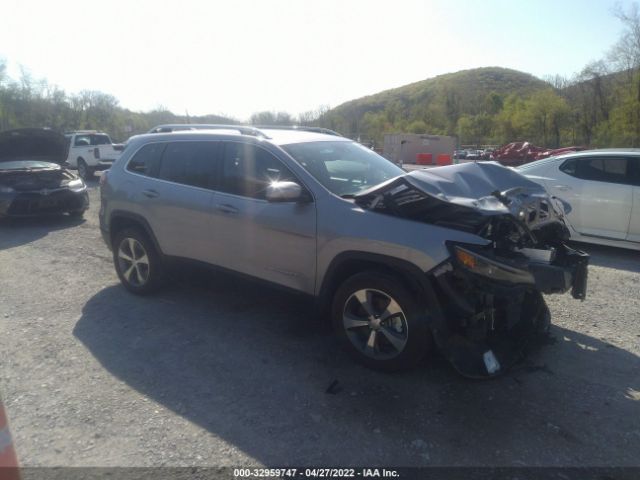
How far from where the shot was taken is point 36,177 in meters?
9.44

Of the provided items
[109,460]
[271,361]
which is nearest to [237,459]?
[109,460]

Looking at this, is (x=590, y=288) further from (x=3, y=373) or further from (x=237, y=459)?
(x=3, y=373)

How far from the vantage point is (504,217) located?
3.28m

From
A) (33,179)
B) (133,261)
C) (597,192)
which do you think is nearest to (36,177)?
(33,179)

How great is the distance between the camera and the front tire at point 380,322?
10.9ft

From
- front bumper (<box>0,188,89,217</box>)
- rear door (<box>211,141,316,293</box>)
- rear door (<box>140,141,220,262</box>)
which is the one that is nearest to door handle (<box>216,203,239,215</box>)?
rear door (<box>211,141,316,293</box>)

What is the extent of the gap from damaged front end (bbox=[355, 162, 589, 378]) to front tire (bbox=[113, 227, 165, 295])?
258 cm

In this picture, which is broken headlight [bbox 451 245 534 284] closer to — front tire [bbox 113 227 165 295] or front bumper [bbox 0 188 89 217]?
front tire [bbox 113 227 165 295]

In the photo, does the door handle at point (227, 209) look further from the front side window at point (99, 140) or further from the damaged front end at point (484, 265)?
the front side window at point (99, 140)

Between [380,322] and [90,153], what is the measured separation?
18.5 metres

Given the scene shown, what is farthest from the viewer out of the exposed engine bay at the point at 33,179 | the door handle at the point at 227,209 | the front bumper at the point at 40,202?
the exposed engine bay at the point at 33,179

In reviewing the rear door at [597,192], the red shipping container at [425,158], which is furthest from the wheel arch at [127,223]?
the red shipping container at [425,158]

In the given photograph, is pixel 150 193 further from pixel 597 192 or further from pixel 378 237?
pixel 597 192

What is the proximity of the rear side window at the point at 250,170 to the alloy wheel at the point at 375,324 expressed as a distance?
116 centimetres
